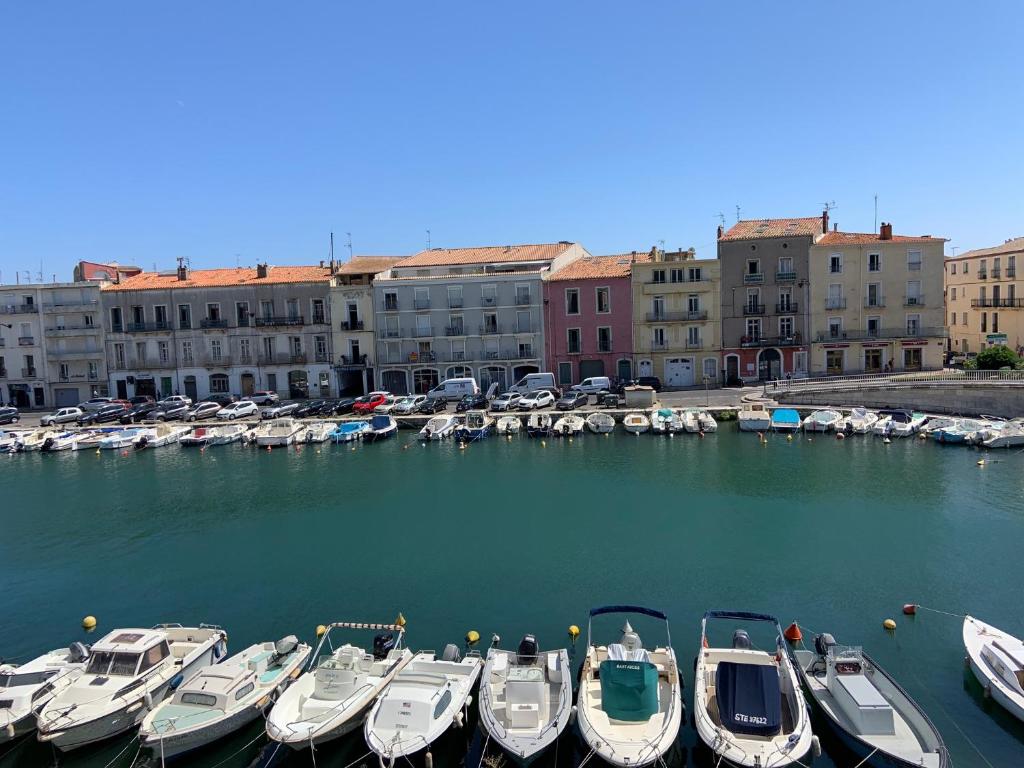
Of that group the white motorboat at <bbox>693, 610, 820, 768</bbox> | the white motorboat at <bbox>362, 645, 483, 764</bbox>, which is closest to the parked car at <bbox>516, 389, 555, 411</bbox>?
the white motorboat at <bbox>362, 645, 483, 764</bbox>

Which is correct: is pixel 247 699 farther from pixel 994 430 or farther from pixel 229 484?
pixel 994 430

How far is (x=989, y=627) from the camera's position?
18.0m

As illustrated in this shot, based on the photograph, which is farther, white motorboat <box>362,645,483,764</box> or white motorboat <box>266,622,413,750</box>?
white motorboat <box>266,622,413,750</box>

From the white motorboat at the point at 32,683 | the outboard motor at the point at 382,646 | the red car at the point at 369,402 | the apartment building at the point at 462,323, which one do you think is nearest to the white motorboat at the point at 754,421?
the apartment building at the point at 462,323

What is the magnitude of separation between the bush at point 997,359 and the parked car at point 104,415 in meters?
58.9

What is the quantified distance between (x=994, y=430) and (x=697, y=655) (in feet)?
102

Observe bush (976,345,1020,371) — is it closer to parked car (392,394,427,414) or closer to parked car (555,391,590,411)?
parked car (555,391,590,411)

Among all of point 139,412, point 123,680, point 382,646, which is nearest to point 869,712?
point 382,646

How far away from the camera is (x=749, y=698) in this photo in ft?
48.1

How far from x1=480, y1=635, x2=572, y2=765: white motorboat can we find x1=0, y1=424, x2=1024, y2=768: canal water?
0.83 meters

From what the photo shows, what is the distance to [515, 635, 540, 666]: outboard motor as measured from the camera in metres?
17.0

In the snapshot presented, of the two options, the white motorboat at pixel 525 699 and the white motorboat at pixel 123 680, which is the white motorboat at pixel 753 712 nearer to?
the white motorboat at pixel 525 699

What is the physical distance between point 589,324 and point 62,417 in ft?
127

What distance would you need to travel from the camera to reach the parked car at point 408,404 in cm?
5303
